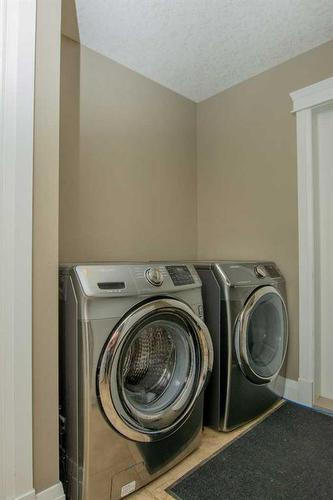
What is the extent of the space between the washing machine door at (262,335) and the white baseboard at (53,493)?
1.01 meters

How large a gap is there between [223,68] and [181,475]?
2543 mm

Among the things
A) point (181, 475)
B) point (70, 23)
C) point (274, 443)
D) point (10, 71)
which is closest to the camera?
point (10, 71)

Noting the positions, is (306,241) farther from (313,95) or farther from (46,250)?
(46,250)

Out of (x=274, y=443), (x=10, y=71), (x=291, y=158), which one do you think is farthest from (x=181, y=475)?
(x=291, y=158)

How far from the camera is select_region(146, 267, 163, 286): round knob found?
130cm

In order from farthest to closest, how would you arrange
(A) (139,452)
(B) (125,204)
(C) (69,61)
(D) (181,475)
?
(B) (125,204) < (C) (69,61) < (D) (181,475) < (A) (139,452)

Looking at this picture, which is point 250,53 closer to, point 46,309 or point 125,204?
point 125,204

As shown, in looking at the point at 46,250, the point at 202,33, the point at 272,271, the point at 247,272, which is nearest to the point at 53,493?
the point at 46,250

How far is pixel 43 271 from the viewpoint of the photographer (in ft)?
3.69

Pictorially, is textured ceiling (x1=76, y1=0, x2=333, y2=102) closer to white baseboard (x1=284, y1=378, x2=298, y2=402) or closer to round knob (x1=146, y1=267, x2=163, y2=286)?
round knob (x1=146, y1=267, x2=163, y2=286)

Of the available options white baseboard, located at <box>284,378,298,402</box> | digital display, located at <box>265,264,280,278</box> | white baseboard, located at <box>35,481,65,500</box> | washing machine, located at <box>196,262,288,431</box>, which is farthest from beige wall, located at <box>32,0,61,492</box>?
white baseboard, located at <box>284,378,298,402</box>

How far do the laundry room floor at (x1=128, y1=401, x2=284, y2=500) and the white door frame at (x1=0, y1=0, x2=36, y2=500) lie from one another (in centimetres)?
49

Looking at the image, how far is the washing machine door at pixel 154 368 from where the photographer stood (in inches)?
44.8

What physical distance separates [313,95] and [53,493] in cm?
251
